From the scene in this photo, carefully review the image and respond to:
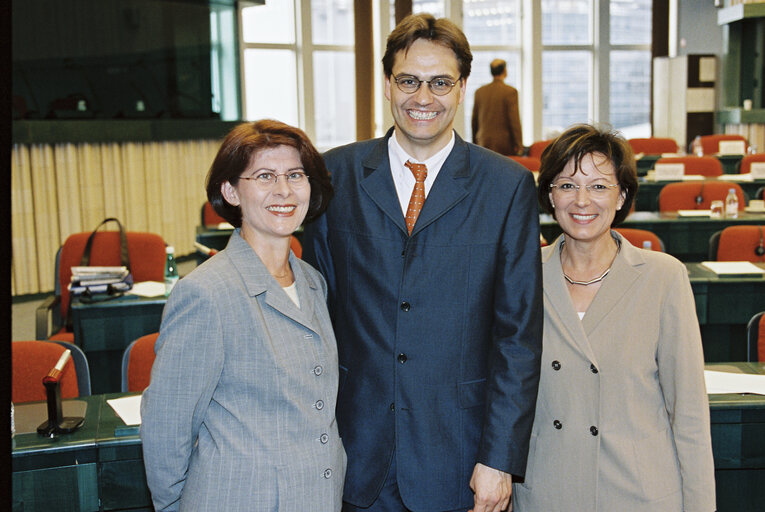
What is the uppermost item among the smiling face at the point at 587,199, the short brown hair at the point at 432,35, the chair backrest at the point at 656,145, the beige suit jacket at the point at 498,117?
the beige suit jacket at the point at 498,117

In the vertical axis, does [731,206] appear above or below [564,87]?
below

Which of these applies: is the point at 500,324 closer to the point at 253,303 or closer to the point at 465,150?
the point at 465,150

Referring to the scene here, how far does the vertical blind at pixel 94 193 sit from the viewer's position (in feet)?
23.9

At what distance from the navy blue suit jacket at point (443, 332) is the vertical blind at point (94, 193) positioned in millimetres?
5837

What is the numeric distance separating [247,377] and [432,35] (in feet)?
3.02

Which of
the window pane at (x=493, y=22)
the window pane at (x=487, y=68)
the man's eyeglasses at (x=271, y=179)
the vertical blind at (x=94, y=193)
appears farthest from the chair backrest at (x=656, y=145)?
the man's eyeglasses at (x=271, y=179)

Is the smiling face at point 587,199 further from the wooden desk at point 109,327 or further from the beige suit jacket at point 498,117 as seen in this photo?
the beige suit jacket at point 498,117

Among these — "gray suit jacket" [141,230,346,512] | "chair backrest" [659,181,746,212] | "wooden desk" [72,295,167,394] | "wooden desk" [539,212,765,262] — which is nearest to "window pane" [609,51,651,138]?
"chair backrest" [659,181,746,212]

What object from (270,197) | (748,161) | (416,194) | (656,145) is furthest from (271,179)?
(656,145)

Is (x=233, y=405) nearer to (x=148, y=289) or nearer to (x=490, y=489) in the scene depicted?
(x=490, y=489)

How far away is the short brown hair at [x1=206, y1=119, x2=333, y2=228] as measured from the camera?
1738 millimetres

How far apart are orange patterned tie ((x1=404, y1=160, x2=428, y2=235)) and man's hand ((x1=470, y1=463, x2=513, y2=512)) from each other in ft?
1.97

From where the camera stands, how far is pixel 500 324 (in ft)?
5.96

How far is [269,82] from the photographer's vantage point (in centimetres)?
1204
